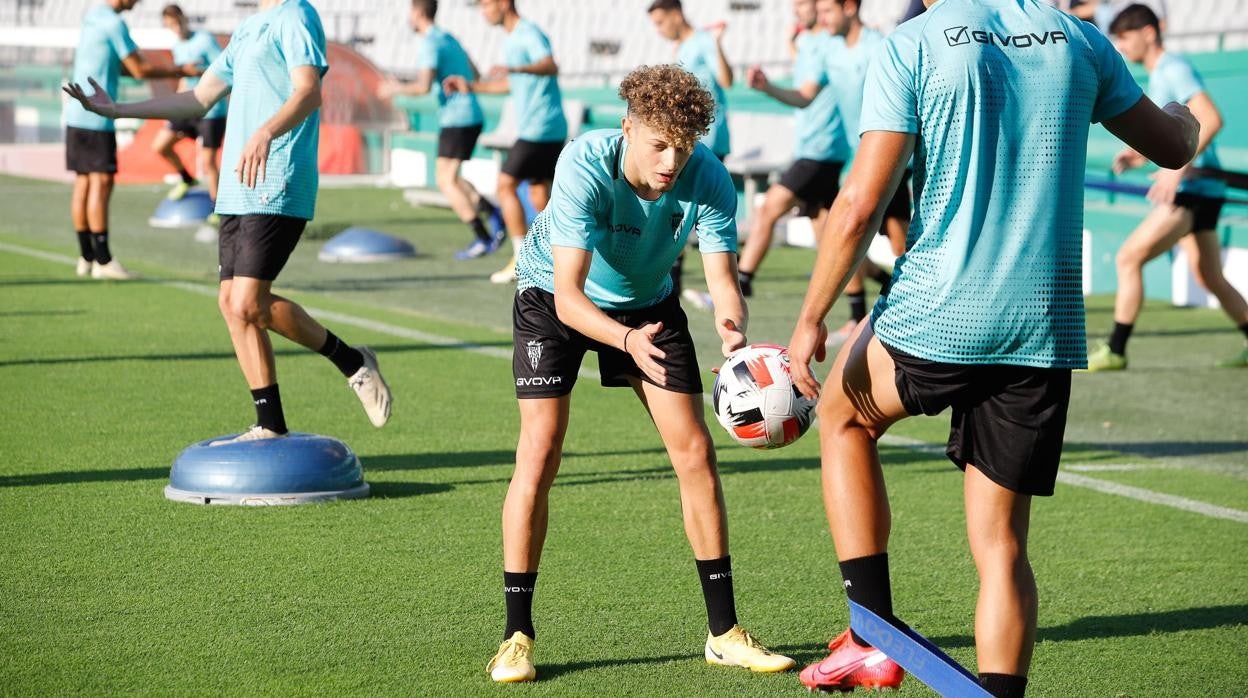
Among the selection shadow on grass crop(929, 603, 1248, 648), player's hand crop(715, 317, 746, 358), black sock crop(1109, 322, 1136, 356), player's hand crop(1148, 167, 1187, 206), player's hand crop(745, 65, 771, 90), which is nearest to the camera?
player's hand crop(715, 317, 746, 358)

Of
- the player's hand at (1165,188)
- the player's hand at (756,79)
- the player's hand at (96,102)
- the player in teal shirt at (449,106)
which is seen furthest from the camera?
the player in teal shirt at (449,106)

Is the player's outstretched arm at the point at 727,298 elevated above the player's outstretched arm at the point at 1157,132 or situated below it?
below

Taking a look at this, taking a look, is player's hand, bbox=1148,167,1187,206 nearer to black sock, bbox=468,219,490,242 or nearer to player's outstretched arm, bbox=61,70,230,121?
player's outstretched arm, bbox=61,70,230,121

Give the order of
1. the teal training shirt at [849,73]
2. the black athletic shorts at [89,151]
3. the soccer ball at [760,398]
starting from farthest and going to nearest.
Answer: the black athletic shorts at [89,151] < the teal training shirt at [849,73] < the soccer ball at [760,398]

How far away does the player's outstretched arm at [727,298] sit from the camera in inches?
184

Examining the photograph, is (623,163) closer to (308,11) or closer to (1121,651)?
(1121,651)

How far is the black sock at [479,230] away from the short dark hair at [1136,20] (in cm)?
766

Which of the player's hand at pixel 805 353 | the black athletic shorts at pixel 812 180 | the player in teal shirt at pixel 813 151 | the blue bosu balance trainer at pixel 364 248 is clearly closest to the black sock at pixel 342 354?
the player's hand at pixel 805 353

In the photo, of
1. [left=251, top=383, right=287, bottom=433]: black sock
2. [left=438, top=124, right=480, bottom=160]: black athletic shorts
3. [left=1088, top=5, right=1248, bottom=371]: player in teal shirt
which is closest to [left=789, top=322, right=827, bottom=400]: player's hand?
[left=251, top=383, right=287, bottom=433]: black sock

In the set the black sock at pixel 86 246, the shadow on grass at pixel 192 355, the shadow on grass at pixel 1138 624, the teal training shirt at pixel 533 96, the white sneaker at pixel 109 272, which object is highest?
the shadow on grass at pixel 1138 624

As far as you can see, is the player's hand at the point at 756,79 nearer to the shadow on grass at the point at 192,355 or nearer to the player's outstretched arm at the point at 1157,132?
the shadow on grass at the point at 192,355

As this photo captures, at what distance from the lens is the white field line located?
7102 mm

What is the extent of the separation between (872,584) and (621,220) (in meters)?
1.24

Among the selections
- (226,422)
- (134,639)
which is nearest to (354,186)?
(226,422)
